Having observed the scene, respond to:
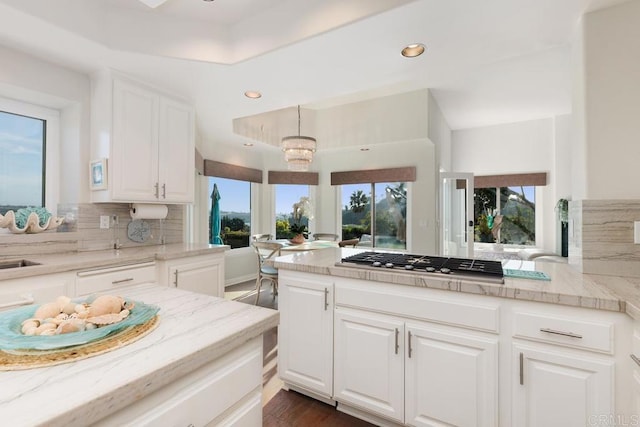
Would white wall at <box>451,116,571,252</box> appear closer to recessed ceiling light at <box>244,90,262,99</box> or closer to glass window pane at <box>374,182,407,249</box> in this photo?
glass window pane at <box>374,182,407,249</box>

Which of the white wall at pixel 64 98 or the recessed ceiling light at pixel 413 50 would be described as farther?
the white wall at pixel 64 98

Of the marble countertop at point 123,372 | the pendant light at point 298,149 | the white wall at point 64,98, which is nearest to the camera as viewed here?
the marble countertop at point 123,372

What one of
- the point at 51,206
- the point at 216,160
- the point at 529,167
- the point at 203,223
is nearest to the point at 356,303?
the point at 51,206

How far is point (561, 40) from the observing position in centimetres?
192

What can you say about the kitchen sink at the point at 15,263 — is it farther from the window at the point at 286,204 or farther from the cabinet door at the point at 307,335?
the window at the point at 286,204

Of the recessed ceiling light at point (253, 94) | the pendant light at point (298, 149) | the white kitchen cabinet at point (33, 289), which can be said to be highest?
the recessed ceiling light at point (253, 94)

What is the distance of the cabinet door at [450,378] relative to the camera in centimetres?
145

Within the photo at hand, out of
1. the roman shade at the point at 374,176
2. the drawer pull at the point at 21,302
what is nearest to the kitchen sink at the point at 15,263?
the drawer pull at the point at 21,302

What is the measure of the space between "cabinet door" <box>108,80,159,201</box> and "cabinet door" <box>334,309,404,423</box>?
1889 millimetres

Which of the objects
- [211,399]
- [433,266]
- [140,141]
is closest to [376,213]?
[433,266]

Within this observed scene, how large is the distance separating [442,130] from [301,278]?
444 cm

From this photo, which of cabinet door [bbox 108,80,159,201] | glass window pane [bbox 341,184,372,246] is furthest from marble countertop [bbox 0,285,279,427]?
glass window pane [bbox 341,184,372,246]

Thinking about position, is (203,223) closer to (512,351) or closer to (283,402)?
(283,402)

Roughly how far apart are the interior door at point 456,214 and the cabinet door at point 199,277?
359 centimetres
